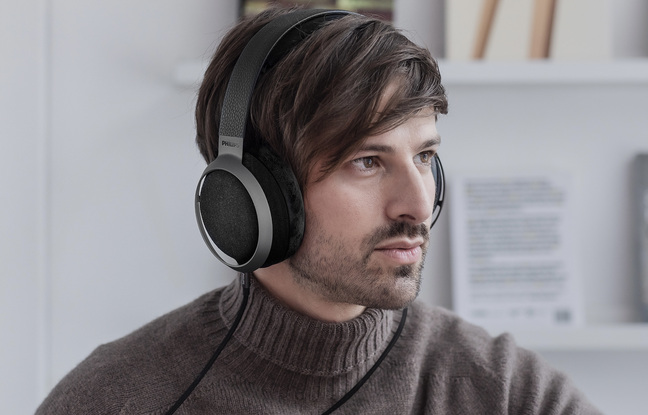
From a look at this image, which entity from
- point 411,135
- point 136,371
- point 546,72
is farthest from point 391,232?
point 546,72

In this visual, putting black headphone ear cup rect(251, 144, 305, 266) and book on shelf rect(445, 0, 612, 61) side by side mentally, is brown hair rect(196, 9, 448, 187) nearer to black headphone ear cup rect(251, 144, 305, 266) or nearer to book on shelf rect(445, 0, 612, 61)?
black headphone ear cup rect(251, 144, 305, 266)

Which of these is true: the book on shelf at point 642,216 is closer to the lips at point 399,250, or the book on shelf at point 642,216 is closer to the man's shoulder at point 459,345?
the man's shoulder at point 459,345

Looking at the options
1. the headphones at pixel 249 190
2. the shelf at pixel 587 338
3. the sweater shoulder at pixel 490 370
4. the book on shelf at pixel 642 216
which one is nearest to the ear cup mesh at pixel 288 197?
the headphones at pixel 249 190

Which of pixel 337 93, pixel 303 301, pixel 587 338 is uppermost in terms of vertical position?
pixel 337 93

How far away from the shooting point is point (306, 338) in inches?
43.9

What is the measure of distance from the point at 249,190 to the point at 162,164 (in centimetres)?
83

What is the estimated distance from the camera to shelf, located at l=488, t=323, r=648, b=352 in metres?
1.59

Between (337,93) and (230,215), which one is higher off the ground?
(337,93)

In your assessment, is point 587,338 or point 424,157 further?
A: point 587,338

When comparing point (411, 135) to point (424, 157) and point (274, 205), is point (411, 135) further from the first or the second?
point (274, 205)

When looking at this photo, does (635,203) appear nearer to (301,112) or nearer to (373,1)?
(373,1)

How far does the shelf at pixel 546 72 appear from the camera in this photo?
1561 millimetres

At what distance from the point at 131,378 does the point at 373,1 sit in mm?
954

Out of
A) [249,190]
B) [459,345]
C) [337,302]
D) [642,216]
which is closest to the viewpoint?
[249,190]
